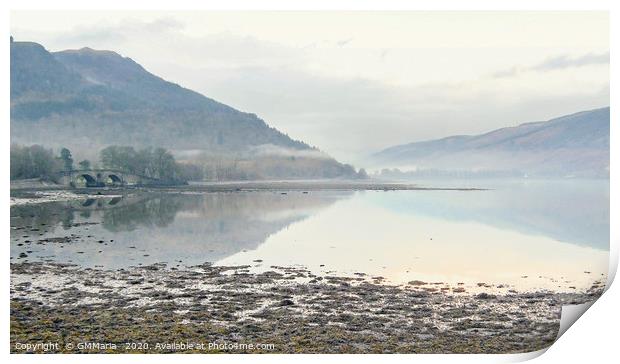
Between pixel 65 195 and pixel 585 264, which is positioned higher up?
pixel 65 195

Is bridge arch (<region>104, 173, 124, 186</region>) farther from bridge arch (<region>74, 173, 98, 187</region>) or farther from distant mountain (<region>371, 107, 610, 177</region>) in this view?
distant mountain (<region>371, 107, 610, 177</region>)

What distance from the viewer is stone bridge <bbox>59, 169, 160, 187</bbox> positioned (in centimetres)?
711

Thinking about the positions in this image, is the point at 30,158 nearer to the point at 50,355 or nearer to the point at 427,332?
the point at 50,355

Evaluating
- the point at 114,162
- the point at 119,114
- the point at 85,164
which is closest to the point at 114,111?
the point at 119,114

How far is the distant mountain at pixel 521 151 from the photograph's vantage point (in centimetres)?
685

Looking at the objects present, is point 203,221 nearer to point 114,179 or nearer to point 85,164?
point 114,179

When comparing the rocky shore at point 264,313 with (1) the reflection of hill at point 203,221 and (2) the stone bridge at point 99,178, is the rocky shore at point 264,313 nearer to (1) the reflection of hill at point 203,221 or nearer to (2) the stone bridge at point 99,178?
(1) the reflection of hill at point 203,221

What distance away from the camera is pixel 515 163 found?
24.6 feet

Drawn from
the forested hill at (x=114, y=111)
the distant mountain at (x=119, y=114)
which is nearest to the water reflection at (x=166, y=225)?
the distant mountain at (x=119, y=114)

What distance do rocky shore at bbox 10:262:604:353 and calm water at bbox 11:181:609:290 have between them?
0.55ft

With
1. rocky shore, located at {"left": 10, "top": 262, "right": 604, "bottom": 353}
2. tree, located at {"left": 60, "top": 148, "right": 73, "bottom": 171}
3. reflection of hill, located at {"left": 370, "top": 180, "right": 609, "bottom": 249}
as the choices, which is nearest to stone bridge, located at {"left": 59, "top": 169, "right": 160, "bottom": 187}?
tree, located at {"left": 60, "top": 148, "right": 73, "bottom": 171}

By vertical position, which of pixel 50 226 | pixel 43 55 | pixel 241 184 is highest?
pixel 43 55

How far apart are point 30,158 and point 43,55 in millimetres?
1188

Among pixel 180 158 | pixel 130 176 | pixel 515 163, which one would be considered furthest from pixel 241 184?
pixel 515 163
